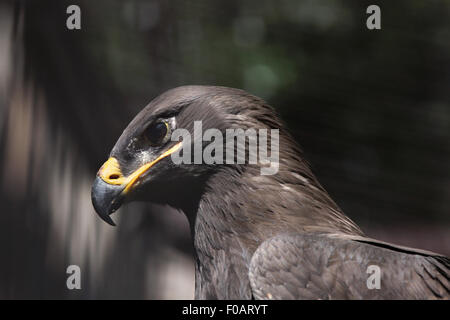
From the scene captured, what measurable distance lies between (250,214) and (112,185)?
27 centimetres

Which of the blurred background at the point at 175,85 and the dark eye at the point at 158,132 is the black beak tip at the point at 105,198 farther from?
the blurred background at the point at 175,85

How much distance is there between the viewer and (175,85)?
179 centimetres

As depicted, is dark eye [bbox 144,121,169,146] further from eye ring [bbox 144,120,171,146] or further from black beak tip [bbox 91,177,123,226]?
black beak tip [bbox 91,177,123,226]

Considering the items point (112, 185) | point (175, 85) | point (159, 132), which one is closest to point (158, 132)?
point (159, 132)

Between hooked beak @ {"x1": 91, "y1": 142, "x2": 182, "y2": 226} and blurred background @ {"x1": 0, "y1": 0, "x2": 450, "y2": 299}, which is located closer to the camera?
hooked beak @ {"x1": 91, "y1": 142, "x2": 182, "y2": 226}

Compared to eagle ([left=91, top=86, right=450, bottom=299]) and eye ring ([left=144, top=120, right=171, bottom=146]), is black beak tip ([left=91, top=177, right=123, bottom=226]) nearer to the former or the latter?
eagle ([left=91, top=86, right=450, bottom=299])

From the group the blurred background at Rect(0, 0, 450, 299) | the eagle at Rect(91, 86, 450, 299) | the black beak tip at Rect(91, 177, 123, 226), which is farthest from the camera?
the blurred background at Rect(0, 0, 450, 299)

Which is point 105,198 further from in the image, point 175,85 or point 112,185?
point 175,85

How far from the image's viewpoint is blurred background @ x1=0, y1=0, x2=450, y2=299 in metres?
1.66

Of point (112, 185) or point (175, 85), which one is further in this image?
point (175, 85)

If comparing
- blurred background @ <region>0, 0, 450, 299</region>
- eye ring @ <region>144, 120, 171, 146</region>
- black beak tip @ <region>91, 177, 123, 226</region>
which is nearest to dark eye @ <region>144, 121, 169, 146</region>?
eye ring @ <region>144, 120, 171, 146</region>

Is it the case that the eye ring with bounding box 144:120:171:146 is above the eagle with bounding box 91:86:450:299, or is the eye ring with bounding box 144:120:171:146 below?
above

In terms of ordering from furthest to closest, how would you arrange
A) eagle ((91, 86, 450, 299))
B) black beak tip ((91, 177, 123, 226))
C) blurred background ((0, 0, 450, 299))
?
blurred background ((0, 0, 450, 299)), black beak tip ((91, 177, 123, 226)), eagle ((91, 86, 450, 299))
